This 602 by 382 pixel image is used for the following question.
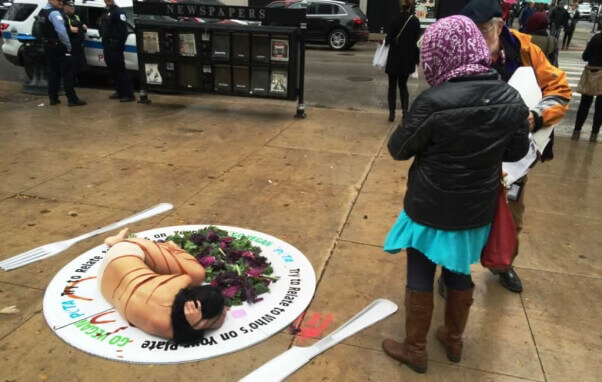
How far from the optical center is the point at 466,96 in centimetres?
210

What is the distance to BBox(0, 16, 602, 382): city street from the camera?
105 inches

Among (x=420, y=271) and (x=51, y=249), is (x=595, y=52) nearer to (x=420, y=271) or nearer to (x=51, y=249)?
(x=420, y=271)

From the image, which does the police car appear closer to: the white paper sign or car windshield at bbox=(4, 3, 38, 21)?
car windshield at bbox=(4, 3, 38, 21)

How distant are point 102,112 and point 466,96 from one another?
7209 millimetres

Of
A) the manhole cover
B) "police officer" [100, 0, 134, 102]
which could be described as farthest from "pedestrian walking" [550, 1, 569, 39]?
"police officer" [100, 0, 134, 102]

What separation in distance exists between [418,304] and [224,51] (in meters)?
6.40

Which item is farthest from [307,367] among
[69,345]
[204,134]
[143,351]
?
[204,134]

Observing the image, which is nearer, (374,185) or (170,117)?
(374,185)

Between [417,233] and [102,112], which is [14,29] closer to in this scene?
[102,112]

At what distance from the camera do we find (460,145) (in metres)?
2.16

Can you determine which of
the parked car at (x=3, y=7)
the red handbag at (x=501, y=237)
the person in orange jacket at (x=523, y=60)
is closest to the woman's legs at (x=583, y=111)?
the person in orange jacket at (x=523, y=60)

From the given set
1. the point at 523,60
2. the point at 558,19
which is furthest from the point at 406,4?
the point at 558,19

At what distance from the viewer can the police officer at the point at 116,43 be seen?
8482 millimetres

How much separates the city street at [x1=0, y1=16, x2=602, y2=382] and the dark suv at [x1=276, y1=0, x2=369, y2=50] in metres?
9.38
